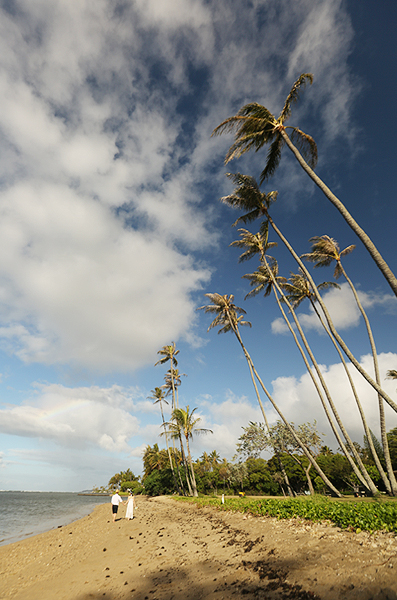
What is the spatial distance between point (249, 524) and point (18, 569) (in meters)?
7.77

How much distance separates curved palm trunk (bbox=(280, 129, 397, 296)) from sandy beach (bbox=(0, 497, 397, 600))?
253 inches

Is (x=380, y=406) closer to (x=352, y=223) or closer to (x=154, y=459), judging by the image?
(x=352, y=223)

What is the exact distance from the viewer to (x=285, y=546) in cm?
632

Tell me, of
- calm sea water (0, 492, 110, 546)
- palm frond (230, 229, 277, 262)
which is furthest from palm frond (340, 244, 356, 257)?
calm sea water (0, 492, 110, 546)

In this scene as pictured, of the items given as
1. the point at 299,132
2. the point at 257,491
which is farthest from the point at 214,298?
the point at 257,491

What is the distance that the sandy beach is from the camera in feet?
14.1

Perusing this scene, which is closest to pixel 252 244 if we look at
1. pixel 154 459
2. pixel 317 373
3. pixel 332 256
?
pixel 332 256

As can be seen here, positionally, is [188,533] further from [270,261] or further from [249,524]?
[270,261]

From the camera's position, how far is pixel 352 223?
360 inches

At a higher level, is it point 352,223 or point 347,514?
point 352,223

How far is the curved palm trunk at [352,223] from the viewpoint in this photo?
8.15 metres

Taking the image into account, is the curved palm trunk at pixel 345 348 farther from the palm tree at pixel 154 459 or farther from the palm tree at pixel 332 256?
the palm tree at pixel 154 459

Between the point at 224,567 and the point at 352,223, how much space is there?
399 inches

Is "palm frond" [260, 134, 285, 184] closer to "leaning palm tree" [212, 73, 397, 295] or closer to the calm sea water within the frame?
"leaning palm tree" [212, 73, 397, 295]
